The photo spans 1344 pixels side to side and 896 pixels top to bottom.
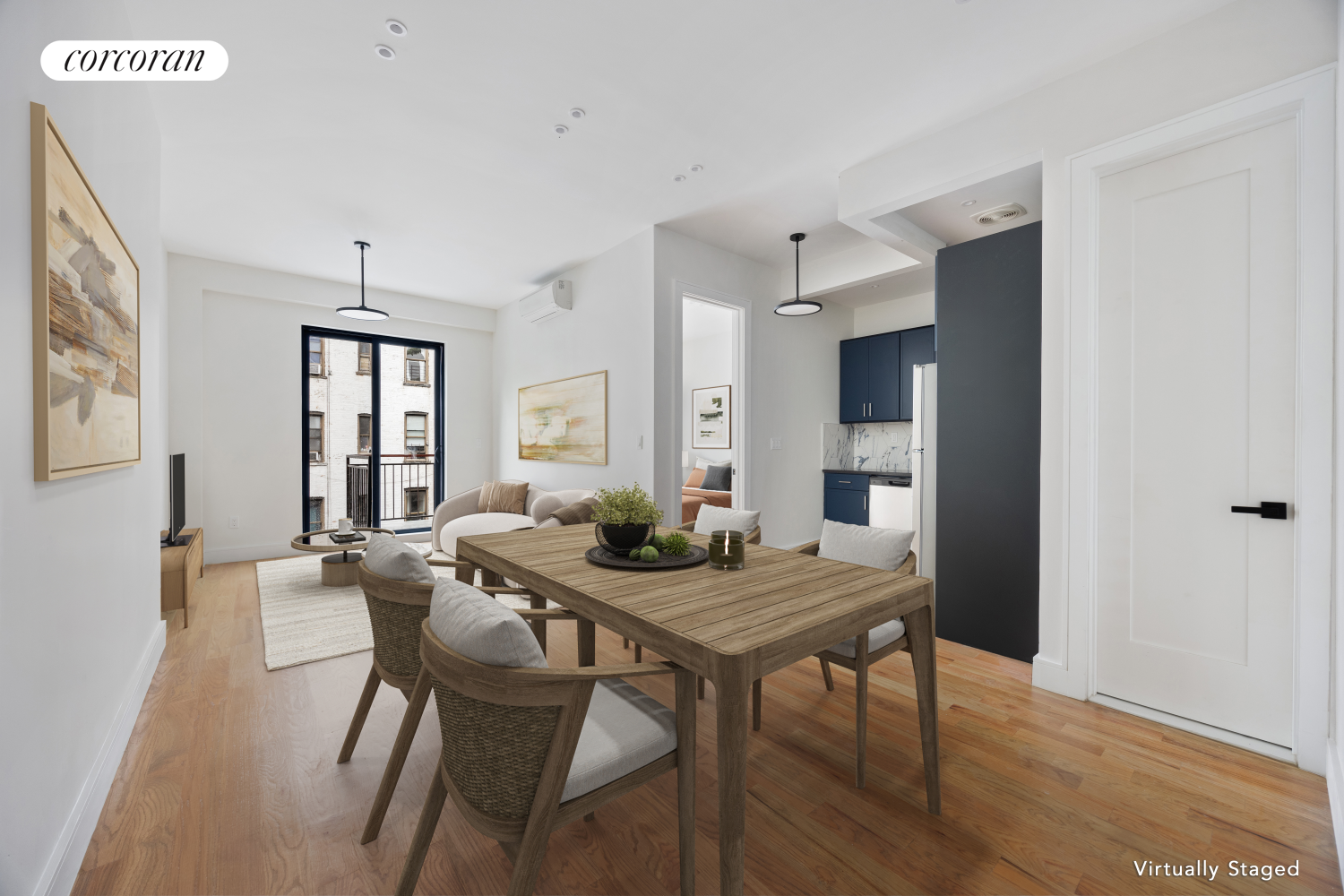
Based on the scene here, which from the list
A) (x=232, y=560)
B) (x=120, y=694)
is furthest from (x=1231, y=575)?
(x=232, y=560)

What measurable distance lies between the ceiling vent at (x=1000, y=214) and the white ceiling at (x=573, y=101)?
74cm

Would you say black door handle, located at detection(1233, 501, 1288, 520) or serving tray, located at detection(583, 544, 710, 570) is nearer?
serving tray, located at detection(583, 544, 710, 570)

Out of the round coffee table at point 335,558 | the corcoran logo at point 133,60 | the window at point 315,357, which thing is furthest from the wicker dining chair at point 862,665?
the window at point 315,357

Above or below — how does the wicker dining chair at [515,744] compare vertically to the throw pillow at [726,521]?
below

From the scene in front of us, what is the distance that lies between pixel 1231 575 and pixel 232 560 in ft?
22.8

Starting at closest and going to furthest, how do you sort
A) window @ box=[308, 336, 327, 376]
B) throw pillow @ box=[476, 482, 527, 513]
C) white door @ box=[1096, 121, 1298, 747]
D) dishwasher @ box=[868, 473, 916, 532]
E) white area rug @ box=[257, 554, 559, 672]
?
white door @ box=[1096, 121, 1298, 747] → white area rug @ box=[257, 554, 559, 672] → dishwasher @ box=[868, 473, 916, 532] → throw pillow @ box=[476, 482, 527, 513] → window @ box=[308, 336, 327, 376]

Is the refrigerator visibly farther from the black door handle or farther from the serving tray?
the serving tray

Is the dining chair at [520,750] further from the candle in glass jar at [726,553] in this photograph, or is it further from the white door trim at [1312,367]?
the white door trim at [1312,367]

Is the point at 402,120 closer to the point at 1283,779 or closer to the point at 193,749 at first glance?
the point at 193,749

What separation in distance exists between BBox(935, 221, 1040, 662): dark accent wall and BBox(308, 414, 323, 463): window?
5913 mm

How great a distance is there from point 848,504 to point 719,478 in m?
1.73

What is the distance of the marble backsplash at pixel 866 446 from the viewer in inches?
229

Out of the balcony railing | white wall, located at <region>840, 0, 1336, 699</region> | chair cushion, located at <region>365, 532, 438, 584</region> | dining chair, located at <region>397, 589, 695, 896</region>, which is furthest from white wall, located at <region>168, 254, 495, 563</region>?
white wall, located at <region>840, 0, 1336, 699</region>

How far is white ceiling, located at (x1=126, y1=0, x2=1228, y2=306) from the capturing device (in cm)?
214
